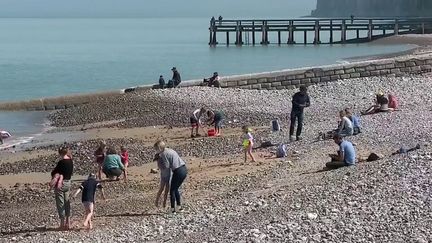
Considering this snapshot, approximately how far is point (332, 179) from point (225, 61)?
46093 millimetres

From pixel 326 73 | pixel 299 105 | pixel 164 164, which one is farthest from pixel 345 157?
pixel 326 73

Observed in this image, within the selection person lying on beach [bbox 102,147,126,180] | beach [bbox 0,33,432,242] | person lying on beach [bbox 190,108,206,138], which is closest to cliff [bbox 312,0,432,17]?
beach [bbox 0,33,432,242]

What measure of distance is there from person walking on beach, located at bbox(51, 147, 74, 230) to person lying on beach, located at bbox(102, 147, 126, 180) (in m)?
3.73

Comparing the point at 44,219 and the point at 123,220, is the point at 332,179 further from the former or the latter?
the point at 44,219

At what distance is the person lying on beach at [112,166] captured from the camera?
15406mm

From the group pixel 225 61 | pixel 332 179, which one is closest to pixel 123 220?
pixel 332 179

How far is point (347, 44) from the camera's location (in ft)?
234

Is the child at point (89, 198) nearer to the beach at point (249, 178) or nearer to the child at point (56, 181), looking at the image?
the beach at point (249, 178)

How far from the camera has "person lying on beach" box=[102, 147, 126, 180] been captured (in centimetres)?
1541

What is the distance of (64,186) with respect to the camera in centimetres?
1127

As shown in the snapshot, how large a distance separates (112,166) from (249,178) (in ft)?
8.47

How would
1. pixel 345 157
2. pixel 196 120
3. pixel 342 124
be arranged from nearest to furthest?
pixel 345 157 → pixel 342 124 → pixel 196 120

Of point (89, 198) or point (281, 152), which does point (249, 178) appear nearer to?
point (281, 152)

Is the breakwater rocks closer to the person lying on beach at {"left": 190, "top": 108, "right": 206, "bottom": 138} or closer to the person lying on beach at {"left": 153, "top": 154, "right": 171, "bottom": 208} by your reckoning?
the person lying on beach at {"left": 190, "top": 108, "right": 206, "bottom": 138}
